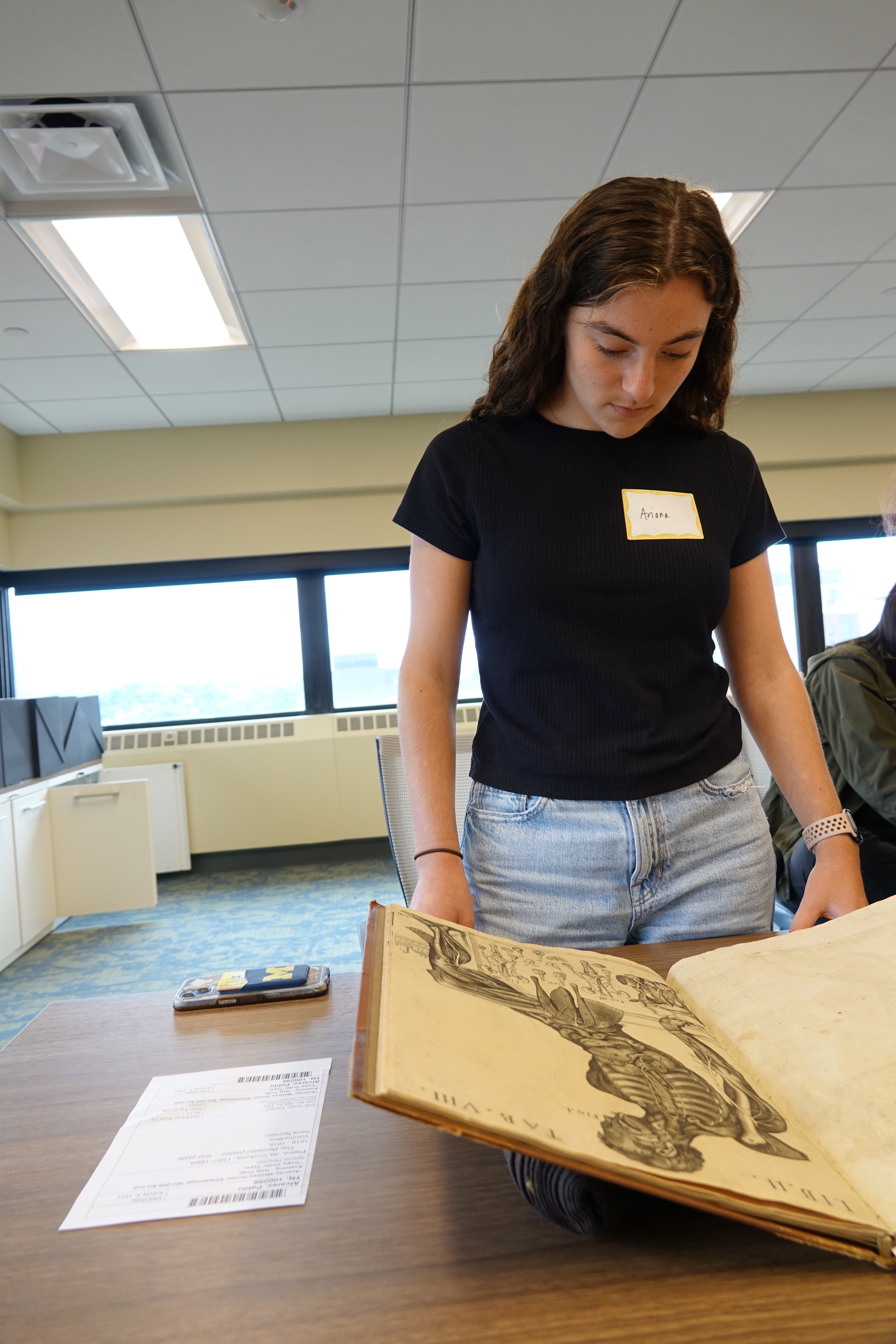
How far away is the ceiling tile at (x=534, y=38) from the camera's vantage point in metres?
2.14

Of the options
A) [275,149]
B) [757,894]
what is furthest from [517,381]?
[275,149]

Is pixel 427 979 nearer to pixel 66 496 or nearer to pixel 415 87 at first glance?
pixel 415 87

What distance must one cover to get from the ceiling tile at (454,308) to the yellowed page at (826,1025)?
3.25m

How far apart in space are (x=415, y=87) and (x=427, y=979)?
2.62 m

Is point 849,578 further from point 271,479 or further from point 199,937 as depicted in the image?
point 199,937

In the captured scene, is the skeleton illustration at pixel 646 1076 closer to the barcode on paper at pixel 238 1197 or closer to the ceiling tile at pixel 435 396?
the barcode on paper at pixel 238 1197

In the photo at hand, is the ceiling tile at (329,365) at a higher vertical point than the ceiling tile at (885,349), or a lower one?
lower

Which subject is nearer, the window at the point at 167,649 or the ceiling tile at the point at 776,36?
the ceiling tile at the point at 776,36

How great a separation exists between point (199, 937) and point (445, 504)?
350 centimetres

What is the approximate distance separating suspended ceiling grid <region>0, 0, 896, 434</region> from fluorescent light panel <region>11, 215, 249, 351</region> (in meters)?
0.07

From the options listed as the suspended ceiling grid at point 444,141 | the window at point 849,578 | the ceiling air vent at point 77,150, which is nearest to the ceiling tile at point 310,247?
the suspended ceiling grid at point 444,141

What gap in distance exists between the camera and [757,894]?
0.83 m

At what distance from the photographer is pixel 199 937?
12.8ft

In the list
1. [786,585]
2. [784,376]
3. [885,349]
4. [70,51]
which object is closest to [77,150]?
[70,51]
